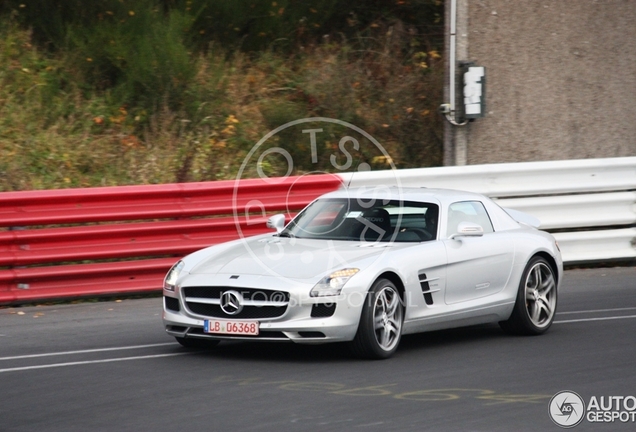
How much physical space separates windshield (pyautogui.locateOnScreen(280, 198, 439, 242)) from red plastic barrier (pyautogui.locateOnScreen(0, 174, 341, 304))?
2.66 metres

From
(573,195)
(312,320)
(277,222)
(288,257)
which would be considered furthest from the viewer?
(573,195)

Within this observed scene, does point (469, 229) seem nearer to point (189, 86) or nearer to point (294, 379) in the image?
point (294, 379)

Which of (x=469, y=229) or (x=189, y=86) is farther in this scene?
(x=189, y=86)

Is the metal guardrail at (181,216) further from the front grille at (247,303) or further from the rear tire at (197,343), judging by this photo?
the front grille at (247,303)

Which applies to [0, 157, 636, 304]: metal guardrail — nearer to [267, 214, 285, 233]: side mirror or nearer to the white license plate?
[267, 214, 285, 233]: side mirror

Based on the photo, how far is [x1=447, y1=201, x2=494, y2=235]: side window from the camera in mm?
9188

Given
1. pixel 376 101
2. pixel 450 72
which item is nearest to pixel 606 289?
pixel 450 72

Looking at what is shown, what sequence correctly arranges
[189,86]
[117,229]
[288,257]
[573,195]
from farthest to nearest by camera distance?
[189,86]
[573,195]
[117,229]
[288,257]

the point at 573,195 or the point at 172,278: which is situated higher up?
the point at 172,278

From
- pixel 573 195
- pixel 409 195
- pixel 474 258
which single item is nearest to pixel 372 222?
pixel 409 195

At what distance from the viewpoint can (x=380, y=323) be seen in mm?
8039

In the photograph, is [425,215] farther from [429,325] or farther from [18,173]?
[18,173]

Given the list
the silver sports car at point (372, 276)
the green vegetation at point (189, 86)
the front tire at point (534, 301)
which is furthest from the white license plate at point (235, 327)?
the green vegetation at point (189, 86)

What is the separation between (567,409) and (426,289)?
216 centimetres
